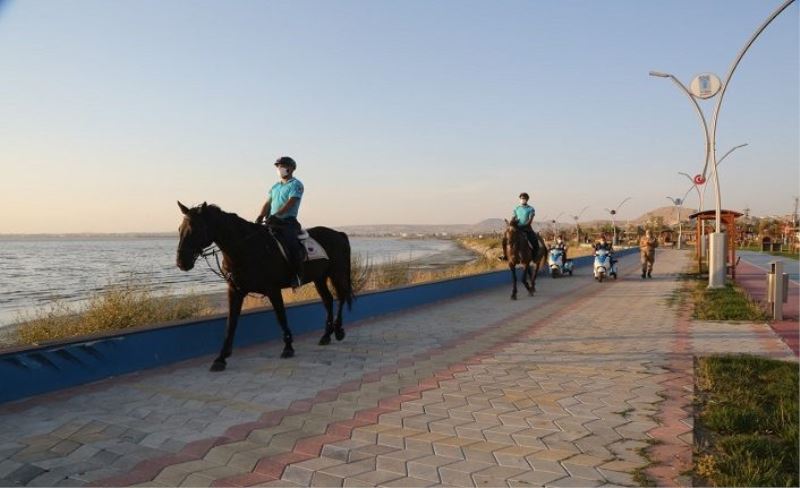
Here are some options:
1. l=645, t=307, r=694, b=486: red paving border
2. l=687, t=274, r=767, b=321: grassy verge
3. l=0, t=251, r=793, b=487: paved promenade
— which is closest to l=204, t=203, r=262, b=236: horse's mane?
l=0, t=251, r=793, b=487: paved promenade

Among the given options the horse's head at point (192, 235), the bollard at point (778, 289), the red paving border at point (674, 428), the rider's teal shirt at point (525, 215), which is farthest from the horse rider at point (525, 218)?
the horse's head at point (192, 235)

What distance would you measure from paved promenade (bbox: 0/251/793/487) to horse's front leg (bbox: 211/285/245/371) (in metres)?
0.15

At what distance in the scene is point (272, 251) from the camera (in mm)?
7488

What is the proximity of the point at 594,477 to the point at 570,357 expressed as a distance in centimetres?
388

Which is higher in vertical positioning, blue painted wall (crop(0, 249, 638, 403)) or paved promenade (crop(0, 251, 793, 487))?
blue painted wall (crop(0, 249, 638, 403))

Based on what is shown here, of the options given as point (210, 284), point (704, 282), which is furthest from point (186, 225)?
point (210, 284)

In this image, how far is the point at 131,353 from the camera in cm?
648

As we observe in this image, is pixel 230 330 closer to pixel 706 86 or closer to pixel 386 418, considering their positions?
pixel 386 418

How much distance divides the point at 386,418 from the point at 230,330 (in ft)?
8.93

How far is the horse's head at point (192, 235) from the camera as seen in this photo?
21.4ft

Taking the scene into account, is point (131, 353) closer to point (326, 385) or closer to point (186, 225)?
point (186, 225)

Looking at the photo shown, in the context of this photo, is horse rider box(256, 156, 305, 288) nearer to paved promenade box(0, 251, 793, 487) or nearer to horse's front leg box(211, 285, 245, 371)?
horse's front leg box(211, 285, 245, 371)

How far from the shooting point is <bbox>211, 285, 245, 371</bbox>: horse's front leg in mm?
6668

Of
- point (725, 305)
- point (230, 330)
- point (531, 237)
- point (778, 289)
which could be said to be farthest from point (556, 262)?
point (230, 330)
